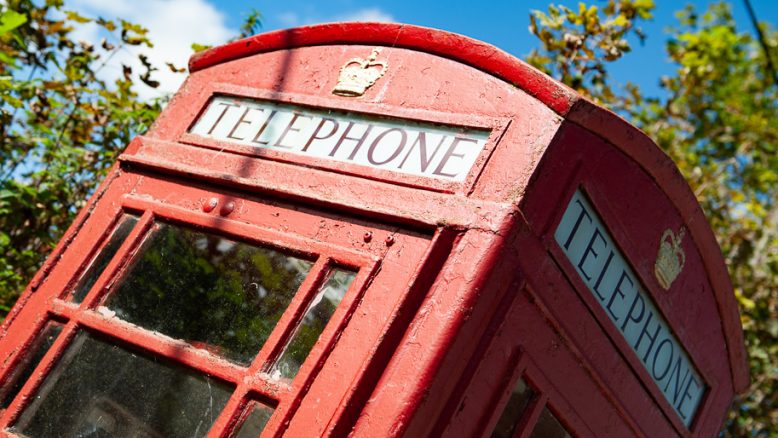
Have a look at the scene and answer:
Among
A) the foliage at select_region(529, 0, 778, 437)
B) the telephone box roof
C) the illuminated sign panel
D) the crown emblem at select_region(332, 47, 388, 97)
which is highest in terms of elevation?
the foliage at select_region(529, 0, 778, 437)

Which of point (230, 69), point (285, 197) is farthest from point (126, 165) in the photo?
point (285, 197)

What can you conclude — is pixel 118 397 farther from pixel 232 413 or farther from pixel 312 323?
pixel 312 323

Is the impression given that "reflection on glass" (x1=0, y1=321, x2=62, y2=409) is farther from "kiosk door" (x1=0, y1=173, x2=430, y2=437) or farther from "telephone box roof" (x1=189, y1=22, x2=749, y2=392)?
"telephone box roof" (x1=189, y1=22, x2=749, y2=392)

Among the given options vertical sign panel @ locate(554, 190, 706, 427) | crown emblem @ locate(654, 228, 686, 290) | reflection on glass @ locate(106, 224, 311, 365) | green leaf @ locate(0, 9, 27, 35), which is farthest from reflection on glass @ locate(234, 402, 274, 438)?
green leaf @ locate(0, 9, 27, 35)

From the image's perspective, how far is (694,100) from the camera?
26.3ft

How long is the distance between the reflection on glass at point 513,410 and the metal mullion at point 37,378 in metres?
1.20

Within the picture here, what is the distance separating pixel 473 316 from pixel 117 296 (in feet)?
3.47

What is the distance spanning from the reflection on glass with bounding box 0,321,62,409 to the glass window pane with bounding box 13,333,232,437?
0.29 ft

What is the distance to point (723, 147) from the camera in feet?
34.3

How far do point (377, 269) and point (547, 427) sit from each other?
671 millimetres

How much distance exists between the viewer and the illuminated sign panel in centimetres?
197

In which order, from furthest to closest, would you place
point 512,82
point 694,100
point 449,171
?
point 694,100 → point 512,82 → point 449,171

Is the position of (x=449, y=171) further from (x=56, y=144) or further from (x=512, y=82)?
(x=56, y=144)

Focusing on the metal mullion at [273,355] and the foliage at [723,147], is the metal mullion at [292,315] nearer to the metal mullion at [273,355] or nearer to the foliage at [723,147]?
the metal mullion at [273,355]
